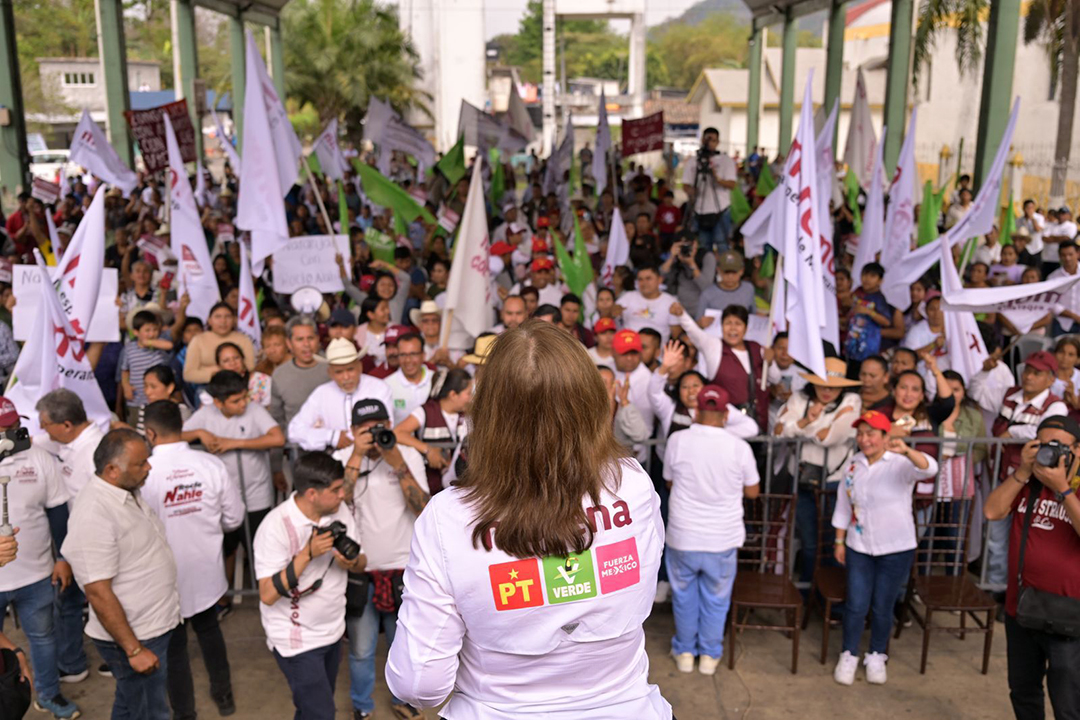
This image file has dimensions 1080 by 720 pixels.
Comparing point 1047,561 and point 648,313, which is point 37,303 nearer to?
point 648,313

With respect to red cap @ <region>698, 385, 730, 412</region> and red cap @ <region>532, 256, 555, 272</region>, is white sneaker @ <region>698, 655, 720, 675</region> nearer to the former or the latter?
red cap @ <region>698, 385, 730, 412</region>

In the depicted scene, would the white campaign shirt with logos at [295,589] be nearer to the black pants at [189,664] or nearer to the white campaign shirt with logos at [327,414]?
the black pants at [189,664]

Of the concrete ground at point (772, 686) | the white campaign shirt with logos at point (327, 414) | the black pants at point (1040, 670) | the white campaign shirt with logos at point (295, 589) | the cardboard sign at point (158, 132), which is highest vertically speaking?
the cardboard sign at point (158, 132)

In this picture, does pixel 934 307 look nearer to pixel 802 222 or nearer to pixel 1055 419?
pixel 802 222

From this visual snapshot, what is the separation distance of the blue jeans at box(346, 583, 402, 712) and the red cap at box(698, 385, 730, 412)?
193 cm

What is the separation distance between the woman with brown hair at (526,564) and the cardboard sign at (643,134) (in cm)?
1252

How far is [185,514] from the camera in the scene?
461cm

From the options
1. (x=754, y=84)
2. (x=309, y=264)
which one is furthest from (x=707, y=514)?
(x=754, y=84)

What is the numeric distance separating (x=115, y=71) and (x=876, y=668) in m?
16.8

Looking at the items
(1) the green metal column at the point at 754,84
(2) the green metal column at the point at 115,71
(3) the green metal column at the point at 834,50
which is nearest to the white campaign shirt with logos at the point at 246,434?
(2) the green metal column at the point at 115,71

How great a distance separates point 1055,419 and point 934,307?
3546 mm

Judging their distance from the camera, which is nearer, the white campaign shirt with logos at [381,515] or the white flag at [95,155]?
the white campaign shirt with logos at [381,515]

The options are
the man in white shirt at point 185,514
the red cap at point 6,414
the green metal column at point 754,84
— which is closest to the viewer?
the red cap at point 6,414

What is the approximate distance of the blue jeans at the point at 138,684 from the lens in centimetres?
412
